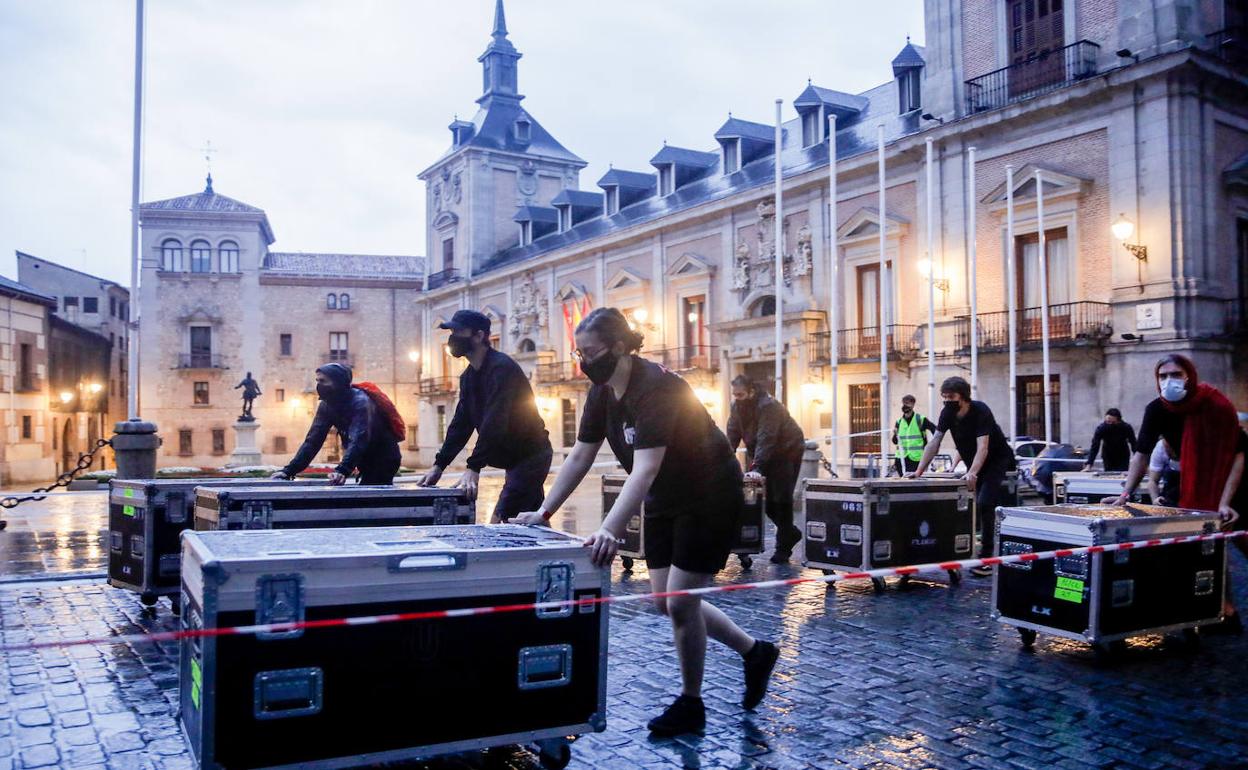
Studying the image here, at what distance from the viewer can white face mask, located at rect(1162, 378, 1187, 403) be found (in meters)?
6.32

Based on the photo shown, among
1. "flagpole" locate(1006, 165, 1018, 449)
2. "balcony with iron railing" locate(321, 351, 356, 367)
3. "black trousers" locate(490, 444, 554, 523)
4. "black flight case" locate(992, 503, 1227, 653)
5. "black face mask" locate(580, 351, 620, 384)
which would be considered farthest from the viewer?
"balcony with iron railing" locate(321, 351, 356, 367)

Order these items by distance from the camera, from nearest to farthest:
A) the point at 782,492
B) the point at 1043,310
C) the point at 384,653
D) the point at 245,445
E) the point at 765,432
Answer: the point at 384,653
the point at 765,432
the point at 782,492
the point at 1043,310
the point at 245,445

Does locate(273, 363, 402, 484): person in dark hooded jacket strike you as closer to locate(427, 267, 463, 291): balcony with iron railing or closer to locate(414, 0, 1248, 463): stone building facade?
locate(414, 0, 1248, 463): stone building facade

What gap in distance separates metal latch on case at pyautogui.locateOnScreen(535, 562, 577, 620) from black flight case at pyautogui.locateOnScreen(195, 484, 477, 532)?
2433 mm

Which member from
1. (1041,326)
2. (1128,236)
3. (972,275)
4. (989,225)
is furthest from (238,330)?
(1128,236)

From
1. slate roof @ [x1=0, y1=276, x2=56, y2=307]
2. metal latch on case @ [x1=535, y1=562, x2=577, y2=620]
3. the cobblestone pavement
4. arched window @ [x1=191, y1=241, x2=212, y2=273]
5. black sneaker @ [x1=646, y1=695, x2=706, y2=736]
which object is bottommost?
the cobblestone pavement

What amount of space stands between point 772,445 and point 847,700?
4988 mm

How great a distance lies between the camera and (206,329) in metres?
53.1

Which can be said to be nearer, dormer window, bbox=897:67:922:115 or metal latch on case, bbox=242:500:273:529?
metal latch on case, bbox=242:500:273:529

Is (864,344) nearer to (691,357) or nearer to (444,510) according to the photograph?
(691,357)

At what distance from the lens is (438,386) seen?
49.9 metres

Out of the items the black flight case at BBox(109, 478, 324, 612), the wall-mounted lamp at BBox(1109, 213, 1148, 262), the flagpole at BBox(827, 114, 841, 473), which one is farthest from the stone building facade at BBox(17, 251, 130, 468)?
the wall-mounted lamp at BBox(1109, 213, 1148, 262)

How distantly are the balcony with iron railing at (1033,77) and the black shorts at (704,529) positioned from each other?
1990 centimetres

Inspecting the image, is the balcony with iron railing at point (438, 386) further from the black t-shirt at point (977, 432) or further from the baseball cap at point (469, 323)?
the baseball cap at point (469, 323)
